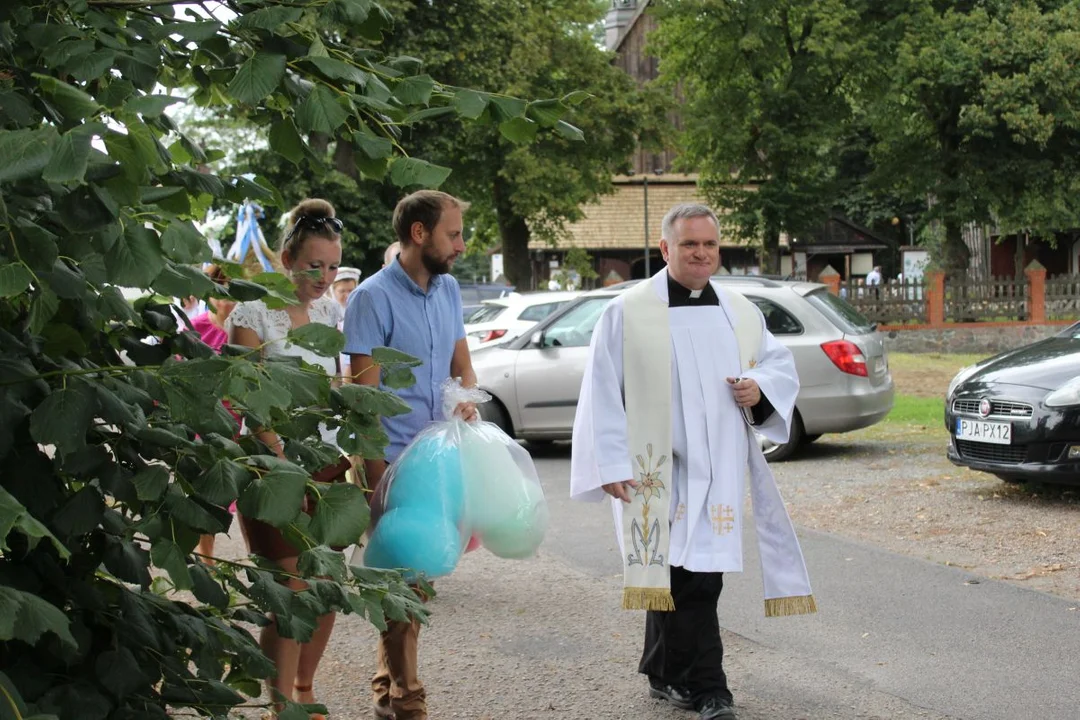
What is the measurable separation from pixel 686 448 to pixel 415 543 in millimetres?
1549

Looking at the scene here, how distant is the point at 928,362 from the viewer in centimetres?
3012

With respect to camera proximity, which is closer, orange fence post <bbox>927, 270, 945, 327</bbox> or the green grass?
the green grass

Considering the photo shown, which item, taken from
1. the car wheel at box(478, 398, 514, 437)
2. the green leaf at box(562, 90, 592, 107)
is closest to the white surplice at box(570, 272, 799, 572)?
the green leaf at box(562, 90, 592, 107)

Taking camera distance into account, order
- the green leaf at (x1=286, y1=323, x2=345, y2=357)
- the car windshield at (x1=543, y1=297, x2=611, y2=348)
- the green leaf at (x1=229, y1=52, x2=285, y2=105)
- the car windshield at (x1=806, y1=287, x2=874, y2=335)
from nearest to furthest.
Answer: the green leaf at (x1=229, y1=52, x2=285, y2=105)
the green leaf at (x1=286, y1=323, x2=345, y2=357)
the car windshield at (x1=806, y1=287, x2=874, y2=335)
the car windshield at (x1=543, y1=297, x2=611, y2=348)

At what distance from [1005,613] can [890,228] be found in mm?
64613

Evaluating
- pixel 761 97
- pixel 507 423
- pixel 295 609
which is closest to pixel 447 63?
pixel 761 97

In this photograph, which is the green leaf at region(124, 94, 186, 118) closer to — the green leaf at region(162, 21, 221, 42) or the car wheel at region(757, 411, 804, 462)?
the green leaf at region(162, 21, 221, 42)

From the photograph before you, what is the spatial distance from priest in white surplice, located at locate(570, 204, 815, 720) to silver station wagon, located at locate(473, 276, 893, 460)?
6685 millimetres

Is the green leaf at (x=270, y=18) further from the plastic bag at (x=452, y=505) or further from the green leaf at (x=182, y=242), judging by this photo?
the plastic bag at (x=452, y=505)

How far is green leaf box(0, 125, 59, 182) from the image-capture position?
1.71 metres

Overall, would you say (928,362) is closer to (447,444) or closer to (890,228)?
(447,444)

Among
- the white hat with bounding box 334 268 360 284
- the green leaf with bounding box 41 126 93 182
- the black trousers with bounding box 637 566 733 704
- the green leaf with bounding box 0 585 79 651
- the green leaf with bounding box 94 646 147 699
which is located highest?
the green leaf with bounding box 41 126 93 182

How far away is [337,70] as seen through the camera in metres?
2.26

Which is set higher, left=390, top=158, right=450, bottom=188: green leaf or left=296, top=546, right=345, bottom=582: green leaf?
left=390, top=158, right=450, bottom=188: green leaf
